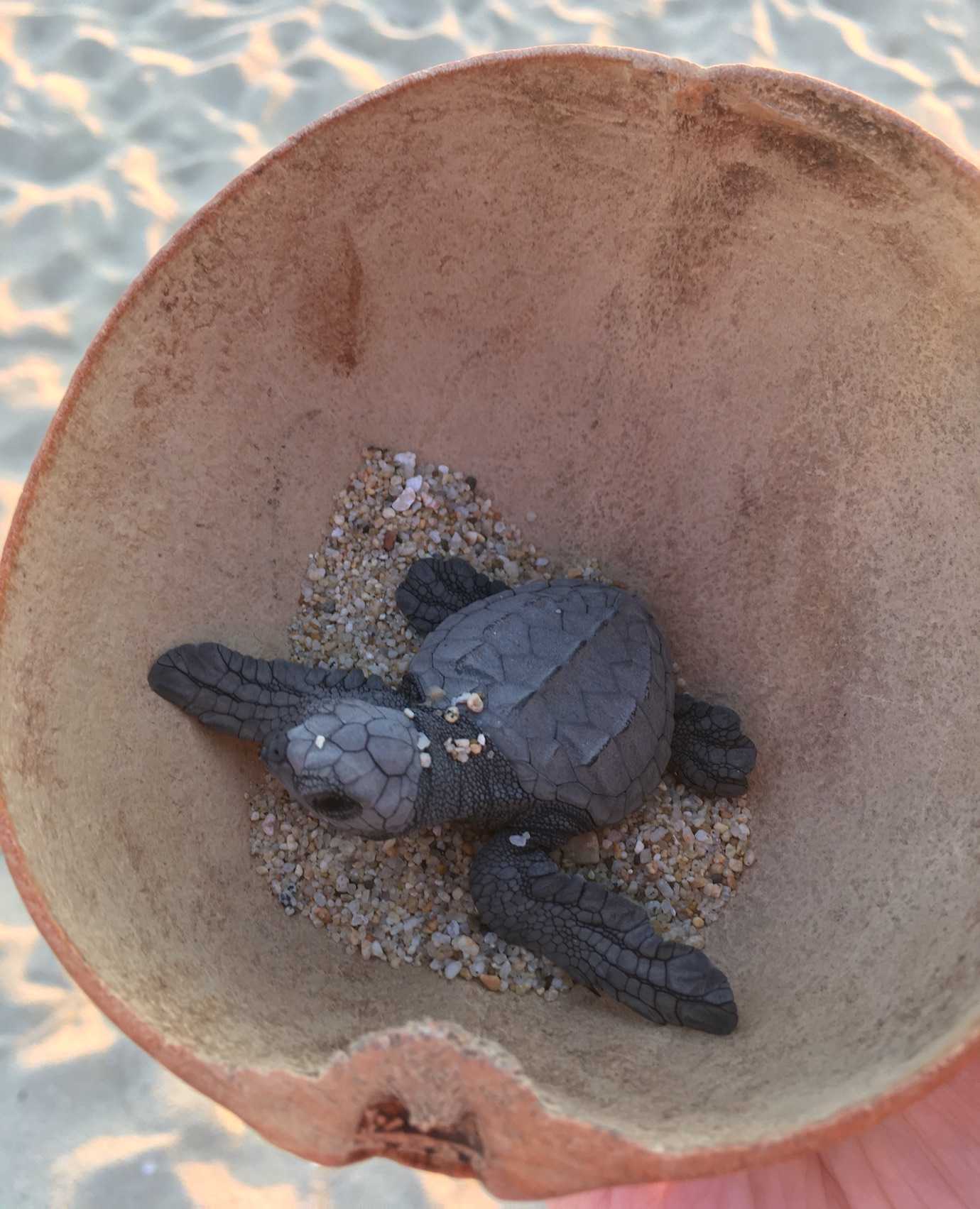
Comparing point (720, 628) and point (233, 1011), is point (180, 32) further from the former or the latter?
point (233, 1011)

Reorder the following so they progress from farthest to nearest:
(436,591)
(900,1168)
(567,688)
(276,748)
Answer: (436,591) < (567,688) < (276,748) < (900,1168)

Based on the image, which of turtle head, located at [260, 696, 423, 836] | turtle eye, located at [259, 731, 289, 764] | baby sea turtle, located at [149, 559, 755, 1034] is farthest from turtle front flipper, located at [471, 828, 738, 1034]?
turtle eye, located at [259, 731, 289, 764]

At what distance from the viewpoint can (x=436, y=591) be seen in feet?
4.53

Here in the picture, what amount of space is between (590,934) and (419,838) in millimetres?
275

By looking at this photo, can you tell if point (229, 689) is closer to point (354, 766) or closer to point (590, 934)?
point (354, 766)

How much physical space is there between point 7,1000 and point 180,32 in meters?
2.09

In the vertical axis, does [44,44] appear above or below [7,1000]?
above

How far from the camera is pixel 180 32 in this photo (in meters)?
2.22

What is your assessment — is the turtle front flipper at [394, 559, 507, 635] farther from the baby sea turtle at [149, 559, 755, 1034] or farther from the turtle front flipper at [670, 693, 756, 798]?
the turtle front flipper at [670, 693, 756, 798]

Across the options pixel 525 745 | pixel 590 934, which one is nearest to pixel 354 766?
pixel 525 745

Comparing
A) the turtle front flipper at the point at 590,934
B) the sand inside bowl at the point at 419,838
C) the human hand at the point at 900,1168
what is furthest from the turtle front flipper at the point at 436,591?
the human hand at the point at 900,1168

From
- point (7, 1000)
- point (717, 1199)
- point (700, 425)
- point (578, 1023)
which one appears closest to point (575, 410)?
point (700, 425)

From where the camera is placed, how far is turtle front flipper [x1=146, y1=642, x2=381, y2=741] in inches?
45.0

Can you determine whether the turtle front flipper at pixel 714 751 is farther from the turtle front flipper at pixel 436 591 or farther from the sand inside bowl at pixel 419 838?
the turtle front flipper at pixel 436 591
